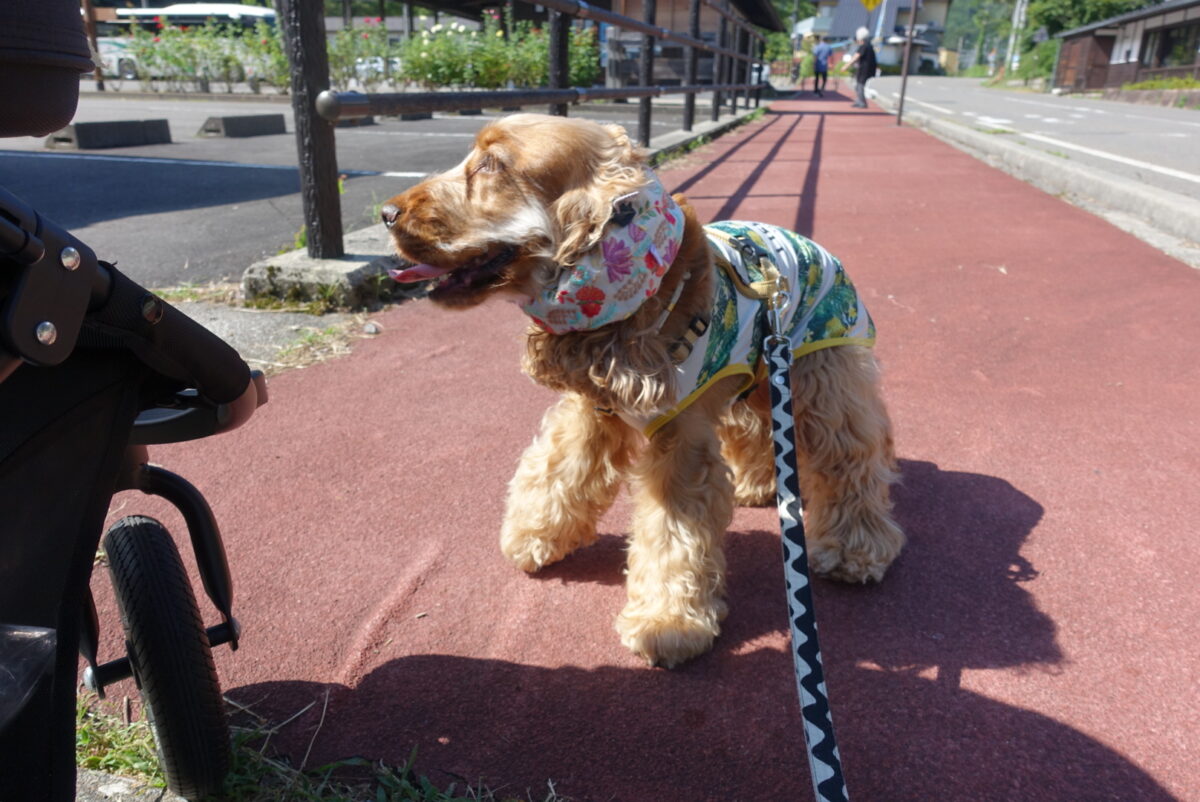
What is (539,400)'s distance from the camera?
10.7ft

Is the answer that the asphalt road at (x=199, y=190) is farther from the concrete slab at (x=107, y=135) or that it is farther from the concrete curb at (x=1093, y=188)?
the concrete curb at (x=1093, y=188)

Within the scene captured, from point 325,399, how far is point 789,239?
73.2 inches

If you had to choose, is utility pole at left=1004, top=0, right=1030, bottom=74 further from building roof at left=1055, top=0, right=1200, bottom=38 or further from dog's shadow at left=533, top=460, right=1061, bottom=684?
dog's shadow at left=533, top=460, right=1061, bottom=684

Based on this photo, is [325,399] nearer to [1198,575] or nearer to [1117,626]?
[1117,626]

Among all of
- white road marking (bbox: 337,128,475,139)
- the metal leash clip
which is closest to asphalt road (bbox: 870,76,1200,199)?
the metal leash clip

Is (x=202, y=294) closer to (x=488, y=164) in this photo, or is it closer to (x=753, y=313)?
(x=488, y=164)

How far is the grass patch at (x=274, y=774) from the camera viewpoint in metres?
1.48

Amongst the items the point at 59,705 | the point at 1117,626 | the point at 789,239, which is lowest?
the point at 1117,626

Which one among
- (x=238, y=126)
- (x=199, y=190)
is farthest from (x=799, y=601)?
(x=238, y=126)

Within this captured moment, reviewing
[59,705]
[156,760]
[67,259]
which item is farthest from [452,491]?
[67,259]

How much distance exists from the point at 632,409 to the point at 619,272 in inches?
12.2

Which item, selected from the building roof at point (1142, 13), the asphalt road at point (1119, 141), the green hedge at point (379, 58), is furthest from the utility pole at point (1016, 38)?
the green hedge at point (379, 58)

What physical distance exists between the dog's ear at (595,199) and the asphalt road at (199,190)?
10.6 feet

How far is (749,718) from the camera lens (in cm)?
173
